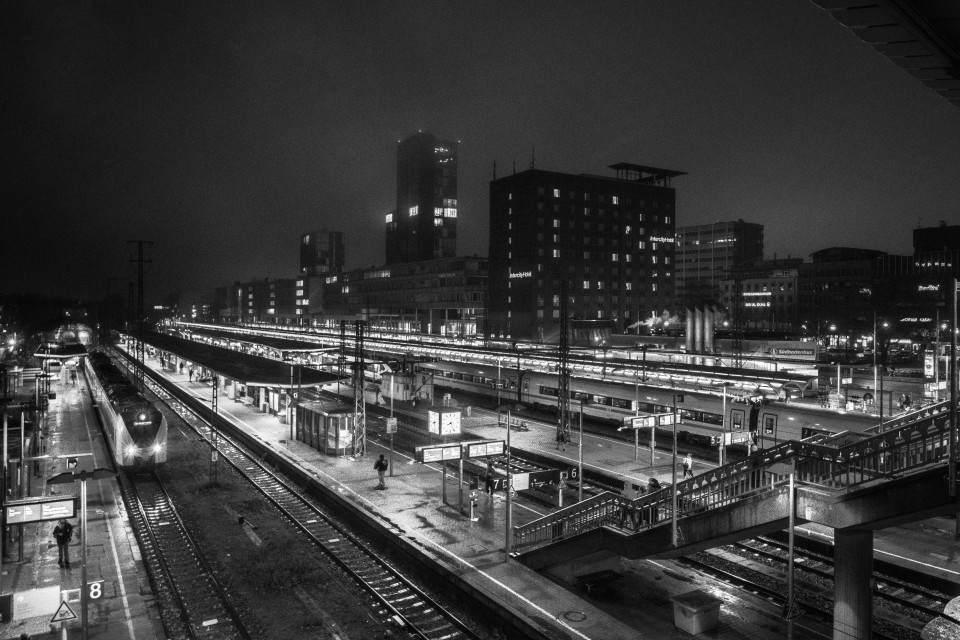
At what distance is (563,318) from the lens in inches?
1462

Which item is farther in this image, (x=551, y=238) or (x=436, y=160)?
(x=436, y=160)

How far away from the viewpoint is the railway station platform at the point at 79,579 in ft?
46.1

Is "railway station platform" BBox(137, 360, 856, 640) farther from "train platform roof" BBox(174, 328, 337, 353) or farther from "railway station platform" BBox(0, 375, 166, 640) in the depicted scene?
"train platform roof" BBox(174, 328, 337, 353)

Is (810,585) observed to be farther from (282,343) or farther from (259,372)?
(282,343)

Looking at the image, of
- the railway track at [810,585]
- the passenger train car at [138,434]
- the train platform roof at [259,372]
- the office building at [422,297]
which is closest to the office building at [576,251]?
the office building at [422,297]

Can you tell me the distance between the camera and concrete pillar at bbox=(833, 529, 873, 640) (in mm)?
12102

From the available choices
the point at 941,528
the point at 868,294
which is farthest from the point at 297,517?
the point at 868,294

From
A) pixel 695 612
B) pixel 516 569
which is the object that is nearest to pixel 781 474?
pixel 695 612

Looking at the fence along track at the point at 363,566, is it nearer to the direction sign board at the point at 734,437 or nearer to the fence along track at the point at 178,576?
the fence along track at the point at 178,576

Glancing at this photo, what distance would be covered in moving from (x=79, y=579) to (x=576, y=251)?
103 m

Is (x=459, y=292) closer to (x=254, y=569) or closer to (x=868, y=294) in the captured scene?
(x=868, y=294)

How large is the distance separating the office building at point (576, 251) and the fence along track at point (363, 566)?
8102 cm

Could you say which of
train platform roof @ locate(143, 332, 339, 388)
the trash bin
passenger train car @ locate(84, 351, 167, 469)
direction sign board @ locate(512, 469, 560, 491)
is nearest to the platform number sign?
direction sign board @ locate(512, 469, 560, 491)

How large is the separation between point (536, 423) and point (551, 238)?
236ft
